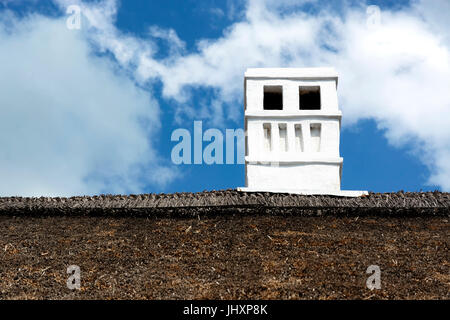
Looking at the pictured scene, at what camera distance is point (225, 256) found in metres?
6.04

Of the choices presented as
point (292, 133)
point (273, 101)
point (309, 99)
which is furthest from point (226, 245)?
point (309, 99)

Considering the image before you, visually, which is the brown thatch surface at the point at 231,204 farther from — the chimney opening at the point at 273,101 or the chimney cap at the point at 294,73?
the chimney cap at the point at 294,73

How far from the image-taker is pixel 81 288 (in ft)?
17.4

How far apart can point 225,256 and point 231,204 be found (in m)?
1.59

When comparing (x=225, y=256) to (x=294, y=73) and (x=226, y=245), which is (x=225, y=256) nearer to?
(x=226, y=245)

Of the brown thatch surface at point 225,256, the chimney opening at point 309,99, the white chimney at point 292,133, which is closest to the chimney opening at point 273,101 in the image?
the white chimney at point 292,133

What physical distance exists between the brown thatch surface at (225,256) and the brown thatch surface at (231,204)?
0.14 metres

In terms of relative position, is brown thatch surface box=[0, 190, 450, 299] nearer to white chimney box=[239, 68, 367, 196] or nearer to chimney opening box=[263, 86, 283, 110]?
white chimney box=[239, 68, 367, 196]

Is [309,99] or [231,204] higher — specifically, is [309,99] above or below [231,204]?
above

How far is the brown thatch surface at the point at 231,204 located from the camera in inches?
298
